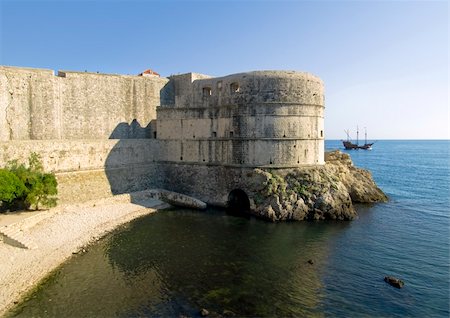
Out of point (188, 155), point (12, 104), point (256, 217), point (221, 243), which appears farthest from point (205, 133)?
point (12, 104)

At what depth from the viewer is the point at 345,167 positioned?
1273 inches

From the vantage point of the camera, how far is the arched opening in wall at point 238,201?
85.3 ft

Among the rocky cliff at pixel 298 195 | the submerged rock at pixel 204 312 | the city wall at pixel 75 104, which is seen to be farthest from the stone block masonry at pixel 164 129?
the submerged rock at pixel 204 312

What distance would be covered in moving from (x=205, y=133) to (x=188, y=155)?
2.67 meters

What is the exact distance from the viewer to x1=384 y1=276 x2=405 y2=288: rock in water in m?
14.2

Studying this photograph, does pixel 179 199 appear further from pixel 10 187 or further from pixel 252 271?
pixel 252 271

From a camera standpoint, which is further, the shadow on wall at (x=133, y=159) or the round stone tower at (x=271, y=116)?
the shadow on wall at (x=133, y=159)

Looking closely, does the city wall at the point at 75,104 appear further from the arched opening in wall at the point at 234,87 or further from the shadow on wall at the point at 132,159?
the arched opening in wall at the point at 234,87

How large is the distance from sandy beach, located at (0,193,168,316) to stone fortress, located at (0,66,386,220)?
2024mm

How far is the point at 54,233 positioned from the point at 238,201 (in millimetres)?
13909

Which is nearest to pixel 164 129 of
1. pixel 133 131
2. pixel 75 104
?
pixel 133 131

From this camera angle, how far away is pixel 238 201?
26781 mm

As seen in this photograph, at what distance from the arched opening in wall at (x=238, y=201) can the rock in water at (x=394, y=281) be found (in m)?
12.4

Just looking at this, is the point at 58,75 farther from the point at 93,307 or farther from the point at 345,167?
the point at 345,167
